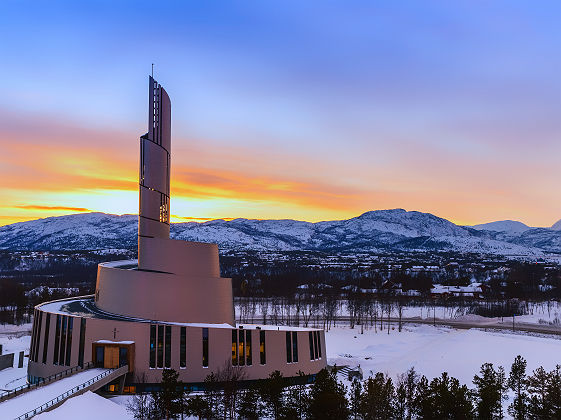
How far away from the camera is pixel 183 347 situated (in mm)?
51031

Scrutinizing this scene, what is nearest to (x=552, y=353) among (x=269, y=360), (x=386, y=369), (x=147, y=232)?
(x=386, y=369)

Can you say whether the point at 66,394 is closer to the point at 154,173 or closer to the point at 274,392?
the point at 274,392

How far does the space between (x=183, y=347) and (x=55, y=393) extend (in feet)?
47.2

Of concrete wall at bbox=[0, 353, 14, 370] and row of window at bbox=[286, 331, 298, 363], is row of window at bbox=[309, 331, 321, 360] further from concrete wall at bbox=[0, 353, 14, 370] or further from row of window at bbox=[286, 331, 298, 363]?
concrete wall at bbox=[0, 353, 14, 370]

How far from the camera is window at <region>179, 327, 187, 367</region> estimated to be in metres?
50.9

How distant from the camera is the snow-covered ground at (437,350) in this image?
2719 inches

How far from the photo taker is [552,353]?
250 ft

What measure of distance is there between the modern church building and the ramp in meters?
2.58

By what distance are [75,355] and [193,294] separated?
1368 cm

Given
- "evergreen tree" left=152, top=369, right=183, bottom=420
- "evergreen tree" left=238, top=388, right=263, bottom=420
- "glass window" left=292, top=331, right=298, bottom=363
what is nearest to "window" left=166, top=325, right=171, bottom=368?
"evergreen tree" left=152, top=369, right=183, bottom=420

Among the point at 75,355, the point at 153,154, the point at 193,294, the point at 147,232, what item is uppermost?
the point at 153,154

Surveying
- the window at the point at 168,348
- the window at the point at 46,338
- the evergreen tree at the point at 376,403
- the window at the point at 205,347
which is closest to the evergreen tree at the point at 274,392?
the evergreen tree at the point at 376,403

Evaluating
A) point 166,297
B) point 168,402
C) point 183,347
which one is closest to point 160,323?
point 183,347

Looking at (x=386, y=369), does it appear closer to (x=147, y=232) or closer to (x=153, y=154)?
(x=147, y=232)
